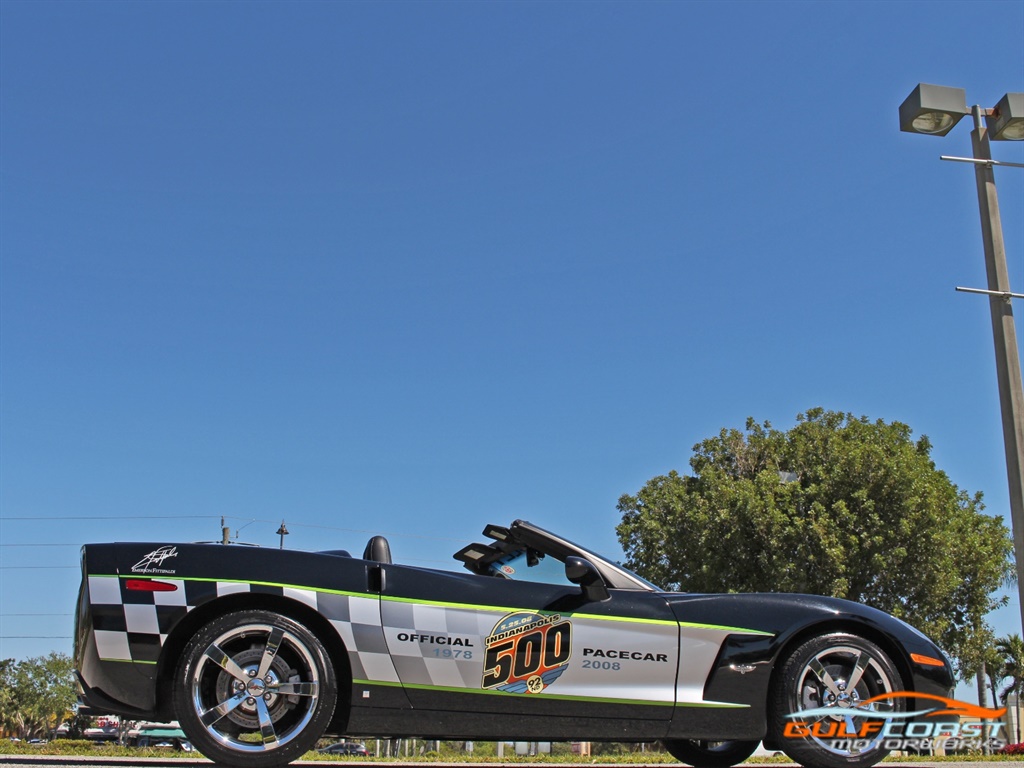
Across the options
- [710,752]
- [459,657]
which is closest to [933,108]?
[710,752]

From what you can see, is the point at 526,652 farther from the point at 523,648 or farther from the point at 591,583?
the point at 591,583

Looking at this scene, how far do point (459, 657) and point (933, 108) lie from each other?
7.41 metres

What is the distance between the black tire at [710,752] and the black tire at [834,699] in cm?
89

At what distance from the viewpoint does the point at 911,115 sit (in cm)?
912

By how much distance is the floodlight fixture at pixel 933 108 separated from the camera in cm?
896

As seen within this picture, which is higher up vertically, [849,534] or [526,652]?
[849,534]

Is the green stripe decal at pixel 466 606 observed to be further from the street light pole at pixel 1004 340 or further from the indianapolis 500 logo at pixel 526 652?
the street light pole at pixel 1004 340

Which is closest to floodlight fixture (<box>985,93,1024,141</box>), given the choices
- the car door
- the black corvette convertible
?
the black corvette convertible

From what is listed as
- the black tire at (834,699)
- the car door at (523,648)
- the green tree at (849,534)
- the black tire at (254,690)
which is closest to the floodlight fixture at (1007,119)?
the black tire at (834,699)

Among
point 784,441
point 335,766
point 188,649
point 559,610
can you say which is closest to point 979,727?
point 559,610

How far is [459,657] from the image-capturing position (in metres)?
4.23

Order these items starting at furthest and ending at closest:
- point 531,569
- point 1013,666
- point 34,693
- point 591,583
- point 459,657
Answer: point 34,693 < point 1013,666 < point 531,569 < point 591,583 < point 459,657

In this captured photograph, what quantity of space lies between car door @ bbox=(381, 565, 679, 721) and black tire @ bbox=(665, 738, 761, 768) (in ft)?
3.74
